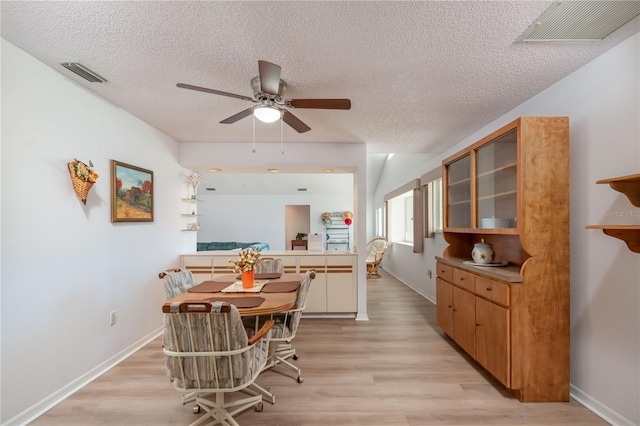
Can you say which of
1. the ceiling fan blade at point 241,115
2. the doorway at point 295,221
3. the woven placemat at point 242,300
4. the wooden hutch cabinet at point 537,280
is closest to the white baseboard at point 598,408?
the wooden hutch cabinet at point 537,280

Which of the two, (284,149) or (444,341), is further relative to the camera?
(284,149)

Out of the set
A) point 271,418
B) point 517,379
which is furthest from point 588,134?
point 271,418

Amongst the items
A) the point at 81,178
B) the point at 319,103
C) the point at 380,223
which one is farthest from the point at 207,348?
the point at 380,223

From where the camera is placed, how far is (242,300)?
2.00m

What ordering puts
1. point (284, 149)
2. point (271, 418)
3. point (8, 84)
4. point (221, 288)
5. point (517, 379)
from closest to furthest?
point (8, 84), point (271, 418), point (517, 379), point (221, 288), point (284, 149)

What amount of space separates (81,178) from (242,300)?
1.64 m

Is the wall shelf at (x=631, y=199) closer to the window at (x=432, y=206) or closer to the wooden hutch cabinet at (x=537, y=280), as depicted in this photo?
the wooden hutch cabinet at (x=537, y=280)

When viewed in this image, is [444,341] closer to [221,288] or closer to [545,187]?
[545,187]

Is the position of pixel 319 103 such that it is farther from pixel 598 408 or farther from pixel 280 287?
pixel 598 408

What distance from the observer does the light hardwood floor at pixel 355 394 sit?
193 centimetres

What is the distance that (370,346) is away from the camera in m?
3.08

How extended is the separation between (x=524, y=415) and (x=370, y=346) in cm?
140

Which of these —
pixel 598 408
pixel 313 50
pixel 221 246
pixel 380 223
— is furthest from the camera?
pixel 380 223

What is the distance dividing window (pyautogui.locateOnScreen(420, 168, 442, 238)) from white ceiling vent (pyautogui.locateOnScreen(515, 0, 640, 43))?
3099 mm
